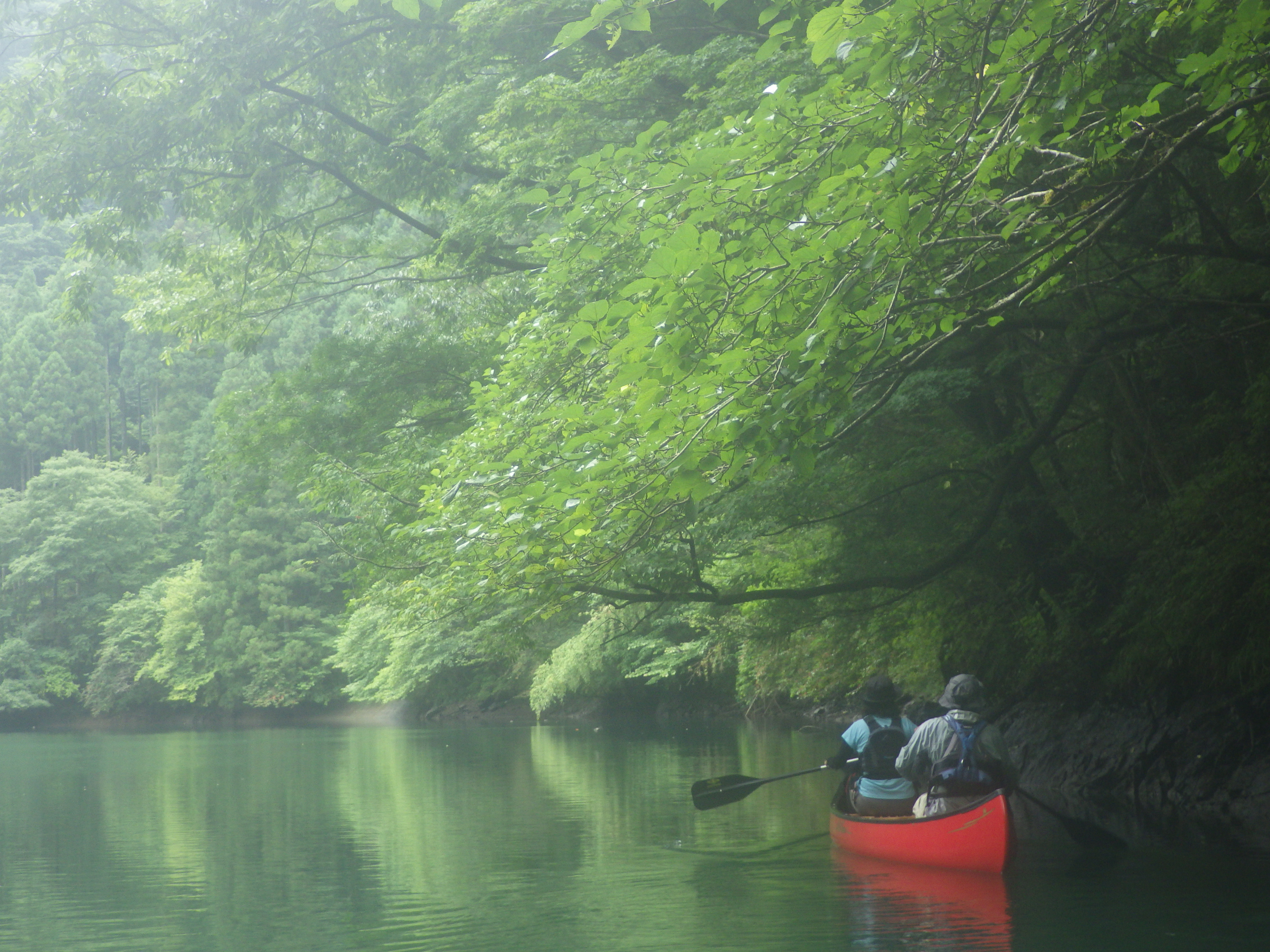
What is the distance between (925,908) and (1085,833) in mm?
2155

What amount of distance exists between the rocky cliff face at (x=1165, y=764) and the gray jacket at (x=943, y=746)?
189cm

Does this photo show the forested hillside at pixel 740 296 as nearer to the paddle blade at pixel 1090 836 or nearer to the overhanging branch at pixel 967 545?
the overhanging branch at pixel 967 545

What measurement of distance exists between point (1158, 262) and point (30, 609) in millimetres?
44970

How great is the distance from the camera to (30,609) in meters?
43.8

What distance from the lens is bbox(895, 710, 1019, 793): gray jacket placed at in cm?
739

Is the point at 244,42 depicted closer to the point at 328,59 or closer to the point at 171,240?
the point at 328,59

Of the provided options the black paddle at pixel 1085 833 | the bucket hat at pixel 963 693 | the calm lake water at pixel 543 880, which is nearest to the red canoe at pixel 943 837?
the calm lake water at pixel 543 880

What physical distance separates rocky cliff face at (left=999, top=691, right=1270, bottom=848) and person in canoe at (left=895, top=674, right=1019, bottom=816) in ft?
6.37

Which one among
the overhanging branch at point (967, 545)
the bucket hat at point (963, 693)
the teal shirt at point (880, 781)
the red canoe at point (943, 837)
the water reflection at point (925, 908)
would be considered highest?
the overhanging branch at point (967, 545)

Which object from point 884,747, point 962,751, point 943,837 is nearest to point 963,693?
point 962,751

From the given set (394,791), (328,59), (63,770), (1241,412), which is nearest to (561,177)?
(328,59)

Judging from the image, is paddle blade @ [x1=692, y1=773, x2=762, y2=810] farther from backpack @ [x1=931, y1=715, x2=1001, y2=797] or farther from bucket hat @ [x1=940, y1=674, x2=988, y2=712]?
bucket hat @ [x1=940, y1=674, x2=988, y2=712]

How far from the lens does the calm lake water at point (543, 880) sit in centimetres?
623

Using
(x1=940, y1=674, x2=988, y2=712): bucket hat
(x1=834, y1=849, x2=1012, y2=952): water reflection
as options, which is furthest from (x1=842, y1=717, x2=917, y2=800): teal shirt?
(x1=940, y1=674, x2=988, y2=712): bucket hat
